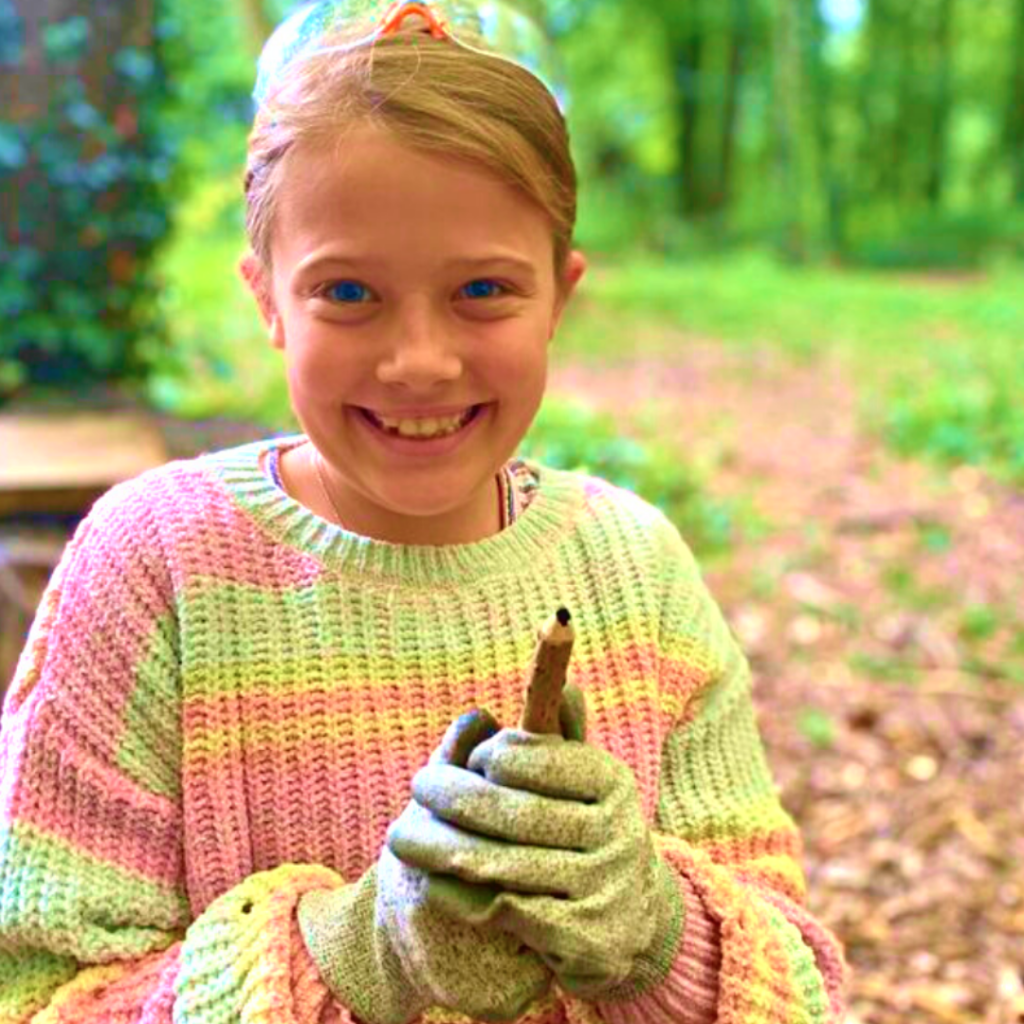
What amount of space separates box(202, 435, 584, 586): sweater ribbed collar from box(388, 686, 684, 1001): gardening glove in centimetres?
32

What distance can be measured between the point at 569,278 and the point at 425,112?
291mm

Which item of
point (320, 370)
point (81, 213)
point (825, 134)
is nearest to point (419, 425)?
point (320, 370)

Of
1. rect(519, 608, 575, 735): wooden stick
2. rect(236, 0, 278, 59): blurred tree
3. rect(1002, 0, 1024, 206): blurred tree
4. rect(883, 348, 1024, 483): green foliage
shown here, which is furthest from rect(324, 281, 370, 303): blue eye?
rect(1002, 0, 1024, 206): blurred tree

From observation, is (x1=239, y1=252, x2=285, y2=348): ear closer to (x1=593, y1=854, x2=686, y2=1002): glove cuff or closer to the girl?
the girl

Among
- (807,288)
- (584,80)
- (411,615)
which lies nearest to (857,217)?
(584,80)

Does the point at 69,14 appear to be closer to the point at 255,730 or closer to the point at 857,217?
the point at 255,730

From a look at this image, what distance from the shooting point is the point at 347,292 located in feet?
4.13

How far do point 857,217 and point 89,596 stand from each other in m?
20.3

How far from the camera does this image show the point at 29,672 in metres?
1.37

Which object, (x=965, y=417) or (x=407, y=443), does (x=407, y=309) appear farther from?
(x=965, y=417)

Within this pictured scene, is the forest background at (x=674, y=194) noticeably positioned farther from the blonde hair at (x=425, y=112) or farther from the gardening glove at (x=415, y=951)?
the gardening glove at (x=415, y=951)

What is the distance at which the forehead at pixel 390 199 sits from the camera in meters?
1.22

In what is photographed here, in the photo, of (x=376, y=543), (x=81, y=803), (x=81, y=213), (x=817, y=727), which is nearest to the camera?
(x=81, y=803)

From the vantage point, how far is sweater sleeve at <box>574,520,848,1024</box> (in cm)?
129
